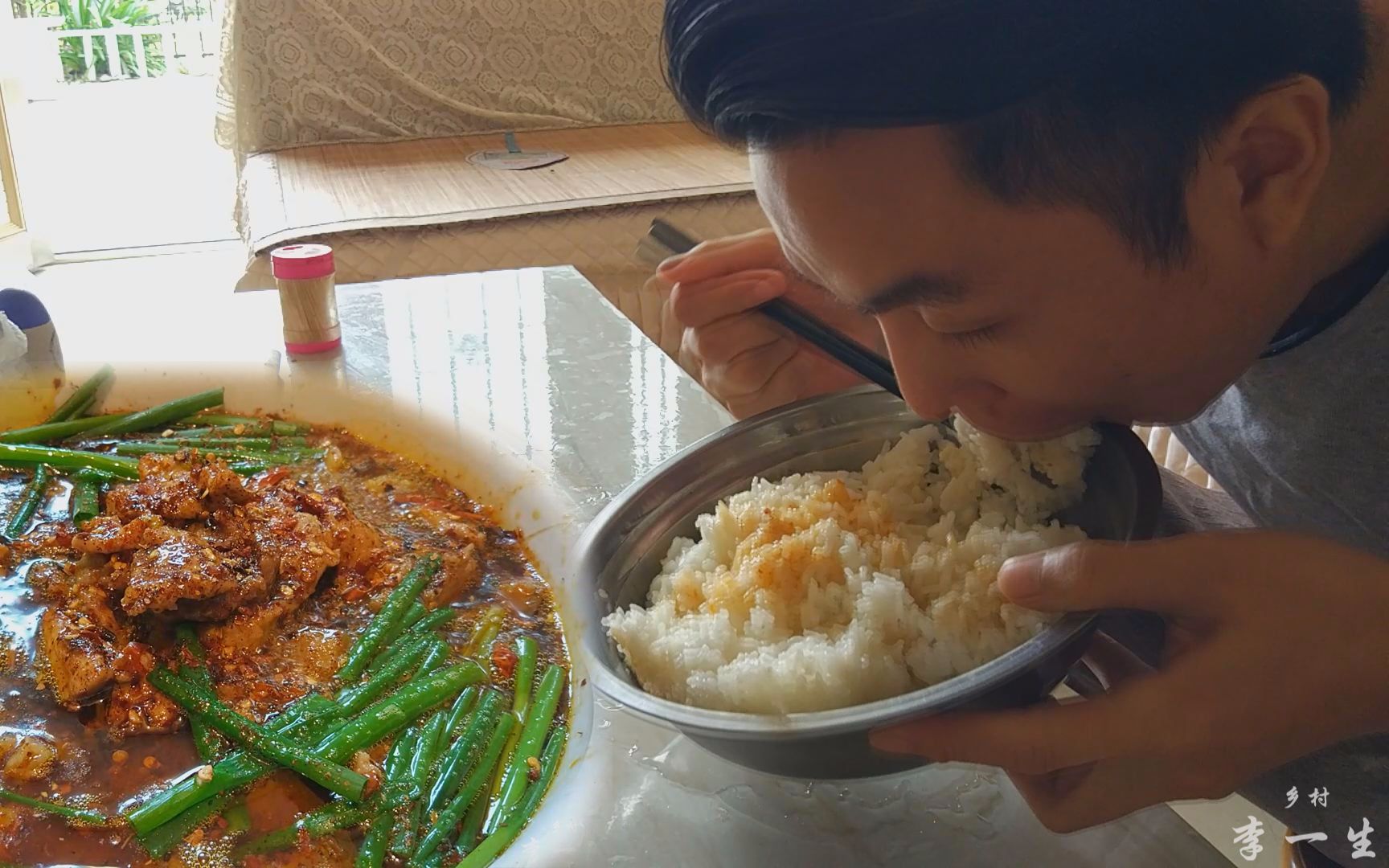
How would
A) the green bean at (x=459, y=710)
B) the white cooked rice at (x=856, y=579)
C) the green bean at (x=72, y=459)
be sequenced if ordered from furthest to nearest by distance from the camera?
the green bean at (x=72, y=459), the green bean at (x=459, y=710), the white cooked rice at (x=856, y=579)

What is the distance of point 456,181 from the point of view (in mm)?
3586

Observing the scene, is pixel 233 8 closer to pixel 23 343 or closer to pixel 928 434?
pixel 23 343

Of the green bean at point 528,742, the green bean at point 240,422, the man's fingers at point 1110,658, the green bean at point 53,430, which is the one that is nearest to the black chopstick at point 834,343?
the man's fingers at point 1110,658

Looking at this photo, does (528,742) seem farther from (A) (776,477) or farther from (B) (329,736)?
(A) (776,477)

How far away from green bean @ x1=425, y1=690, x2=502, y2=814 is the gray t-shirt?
73 cm

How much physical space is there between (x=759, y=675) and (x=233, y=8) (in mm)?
3962

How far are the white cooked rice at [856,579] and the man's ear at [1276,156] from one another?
0.26 metres

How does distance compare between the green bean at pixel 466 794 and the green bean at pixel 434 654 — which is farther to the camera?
the green bean at pixel 434 654

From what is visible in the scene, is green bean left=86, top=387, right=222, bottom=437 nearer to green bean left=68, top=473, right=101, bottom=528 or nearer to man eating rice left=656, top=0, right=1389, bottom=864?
green bean left=68, top=473, right=101, bottom=528

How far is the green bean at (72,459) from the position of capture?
1.63 meters

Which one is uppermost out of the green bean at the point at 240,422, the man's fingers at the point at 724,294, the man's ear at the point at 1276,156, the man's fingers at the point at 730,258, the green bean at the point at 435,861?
the man's ear at the point at 1276,156

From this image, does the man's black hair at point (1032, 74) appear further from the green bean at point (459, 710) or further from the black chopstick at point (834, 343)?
the green bean at point (459, 710)

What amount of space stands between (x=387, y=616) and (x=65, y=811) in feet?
1.25

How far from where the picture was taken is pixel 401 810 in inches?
39.8
